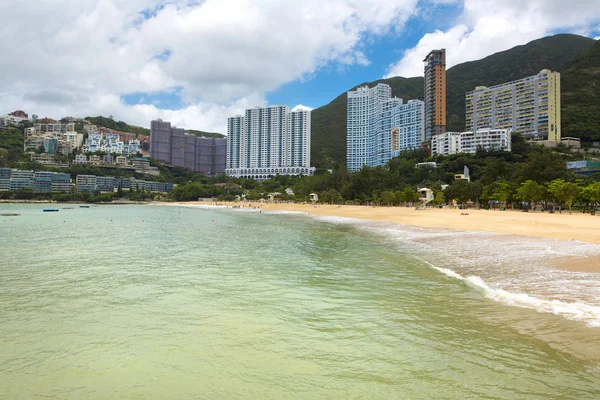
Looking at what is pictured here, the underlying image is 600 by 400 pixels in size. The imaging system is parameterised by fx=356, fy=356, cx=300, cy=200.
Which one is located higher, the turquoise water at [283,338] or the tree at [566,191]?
the tree at [566,191]

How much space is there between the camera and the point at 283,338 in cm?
622

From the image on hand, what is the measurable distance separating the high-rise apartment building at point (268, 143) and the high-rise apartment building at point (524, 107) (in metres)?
70.3

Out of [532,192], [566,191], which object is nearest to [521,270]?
[566,191]

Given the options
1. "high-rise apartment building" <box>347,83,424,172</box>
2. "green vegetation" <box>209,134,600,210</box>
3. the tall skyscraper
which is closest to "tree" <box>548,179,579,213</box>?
"green vegetation" <box>209,134,600,210</box>

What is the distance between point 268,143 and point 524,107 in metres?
104

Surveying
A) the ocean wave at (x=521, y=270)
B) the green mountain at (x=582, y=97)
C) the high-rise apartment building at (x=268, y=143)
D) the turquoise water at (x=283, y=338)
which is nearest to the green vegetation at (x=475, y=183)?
the green mountain at (x=582, y=97)

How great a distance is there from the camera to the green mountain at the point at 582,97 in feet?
349

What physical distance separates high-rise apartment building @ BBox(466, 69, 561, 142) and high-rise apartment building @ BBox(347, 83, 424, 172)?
852 inches

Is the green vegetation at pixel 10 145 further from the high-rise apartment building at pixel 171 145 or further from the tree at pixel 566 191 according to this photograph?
the tree at pixel 566 191

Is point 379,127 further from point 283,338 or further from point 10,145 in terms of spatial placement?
point 10,145

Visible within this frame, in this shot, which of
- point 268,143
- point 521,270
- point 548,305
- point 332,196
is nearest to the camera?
point 548,305

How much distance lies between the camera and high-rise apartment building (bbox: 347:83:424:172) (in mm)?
141837

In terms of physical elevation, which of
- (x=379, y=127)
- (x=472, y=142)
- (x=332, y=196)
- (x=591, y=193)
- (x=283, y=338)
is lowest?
(x=283, y=338)

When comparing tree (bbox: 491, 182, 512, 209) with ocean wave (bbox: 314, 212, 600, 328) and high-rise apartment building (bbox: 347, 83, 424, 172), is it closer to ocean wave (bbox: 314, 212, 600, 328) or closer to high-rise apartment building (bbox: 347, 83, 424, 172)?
ocean wave (bbox: 314, 212, 600, 328)
